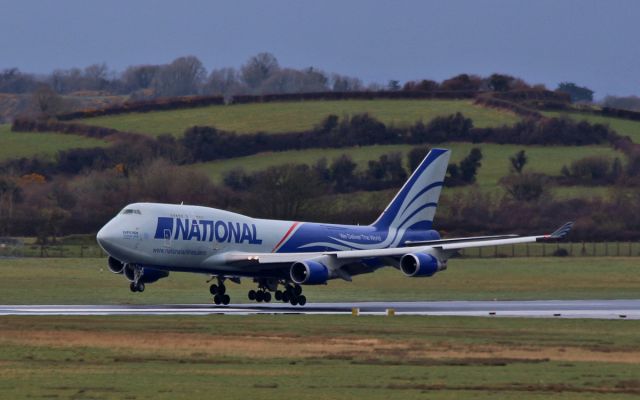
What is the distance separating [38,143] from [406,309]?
298ft

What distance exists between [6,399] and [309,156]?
107m

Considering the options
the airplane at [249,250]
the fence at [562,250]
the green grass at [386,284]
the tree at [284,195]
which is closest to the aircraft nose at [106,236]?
the airplane at [249,250]

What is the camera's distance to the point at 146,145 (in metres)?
129

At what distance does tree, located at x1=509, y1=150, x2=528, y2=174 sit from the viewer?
12531 centimetres

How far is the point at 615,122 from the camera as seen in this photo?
147250mm

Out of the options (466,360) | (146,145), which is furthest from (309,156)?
(466,360)

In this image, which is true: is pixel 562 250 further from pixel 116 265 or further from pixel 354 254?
pixel 116 265

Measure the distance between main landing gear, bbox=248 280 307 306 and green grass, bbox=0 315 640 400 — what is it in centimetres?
1019

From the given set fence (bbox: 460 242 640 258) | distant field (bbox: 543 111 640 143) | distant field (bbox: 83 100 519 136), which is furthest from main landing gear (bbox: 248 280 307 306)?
distant field (bbox: 543 111 640 143)

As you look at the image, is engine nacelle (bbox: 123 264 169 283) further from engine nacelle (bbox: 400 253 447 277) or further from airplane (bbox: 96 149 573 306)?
engine nacelle (bbox: 400 253 447 277)

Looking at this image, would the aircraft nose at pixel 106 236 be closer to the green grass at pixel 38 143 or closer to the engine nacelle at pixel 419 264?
the engine nacelle at pixel 419 264

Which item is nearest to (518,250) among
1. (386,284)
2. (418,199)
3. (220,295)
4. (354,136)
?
(386,284)

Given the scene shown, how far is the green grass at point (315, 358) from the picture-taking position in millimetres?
27656

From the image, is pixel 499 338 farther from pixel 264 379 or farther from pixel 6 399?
pixel 6 399
